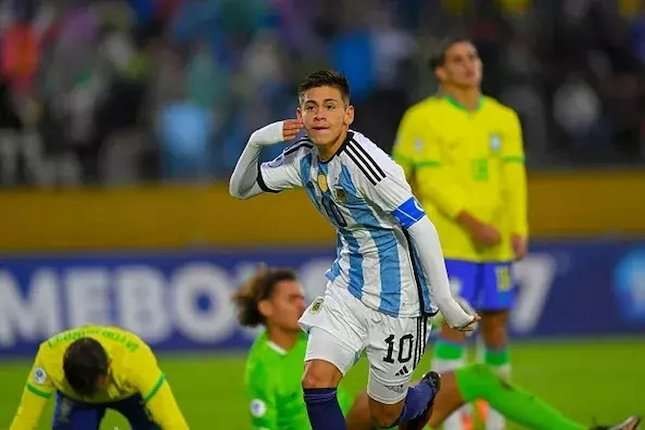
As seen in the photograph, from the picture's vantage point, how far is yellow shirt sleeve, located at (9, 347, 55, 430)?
766 cm

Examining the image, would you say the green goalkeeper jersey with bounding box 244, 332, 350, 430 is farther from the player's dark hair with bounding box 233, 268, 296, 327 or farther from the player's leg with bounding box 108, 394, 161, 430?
the player's leg with bounding box 108, 394, 161, 430

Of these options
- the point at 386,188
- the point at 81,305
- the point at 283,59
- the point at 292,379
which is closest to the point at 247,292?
the point at 292,379

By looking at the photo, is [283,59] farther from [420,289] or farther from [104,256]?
[420,289]

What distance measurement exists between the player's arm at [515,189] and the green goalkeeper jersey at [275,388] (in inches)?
66.8

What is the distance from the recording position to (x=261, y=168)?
769cm

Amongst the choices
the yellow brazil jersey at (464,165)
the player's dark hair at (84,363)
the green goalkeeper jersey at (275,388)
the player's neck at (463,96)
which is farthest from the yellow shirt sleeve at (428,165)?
the player's dark hair at (84,363)

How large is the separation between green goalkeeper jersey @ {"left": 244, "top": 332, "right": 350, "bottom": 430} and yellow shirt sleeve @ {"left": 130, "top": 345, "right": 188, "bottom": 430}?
2.96 ft

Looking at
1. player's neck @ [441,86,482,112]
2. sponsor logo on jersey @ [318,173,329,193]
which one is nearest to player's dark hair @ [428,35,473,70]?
player's neck @ [441,86,482,112]

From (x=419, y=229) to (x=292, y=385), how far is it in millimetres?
1766

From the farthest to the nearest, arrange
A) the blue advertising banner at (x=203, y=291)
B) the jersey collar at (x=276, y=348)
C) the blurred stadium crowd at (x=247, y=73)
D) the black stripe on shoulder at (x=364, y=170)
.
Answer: the blurred stadium crowd at (x=247, y=73) < the blue advertising banner at (x=203, y=291) < the jersey collar at (x=276, y=348) < the black stripe on shoulder at (x=364, y=170)

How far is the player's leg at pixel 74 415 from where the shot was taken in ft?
26.3

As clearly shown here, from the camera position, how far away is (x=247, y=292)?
29.6ft

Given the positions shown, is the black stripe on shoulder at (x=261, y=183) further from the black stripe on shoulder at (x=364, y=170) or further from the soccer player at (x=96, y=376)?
the soccer player at (x=96, y=376)

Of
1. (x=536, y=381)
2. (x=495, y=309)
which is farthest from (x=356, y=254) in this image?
(x=536, y=381)
